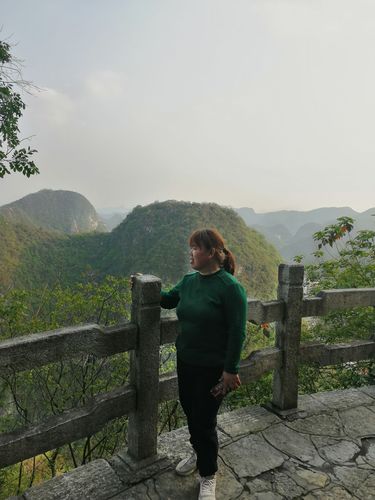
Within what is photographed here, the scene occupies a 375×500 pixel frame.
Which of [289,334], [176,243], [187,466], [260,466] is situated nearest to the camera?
[187,466]

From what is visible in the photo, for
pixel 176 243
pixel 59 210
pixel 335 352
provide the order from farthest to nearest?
pixel 59 210
pixel 176 243
pixel 335 352

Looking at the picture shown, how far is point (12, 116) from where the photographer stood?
7594 mm

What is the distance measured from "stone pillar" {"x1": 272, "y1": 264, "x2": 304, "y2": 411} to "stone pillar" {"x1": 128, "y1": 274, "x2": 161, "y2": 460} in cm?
133

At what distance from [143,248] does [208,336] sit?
73.0m

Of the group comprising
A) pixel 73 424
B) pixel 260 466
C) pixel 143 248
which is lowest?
pixel 260 466

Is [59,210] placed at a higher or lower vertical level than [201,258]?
higher

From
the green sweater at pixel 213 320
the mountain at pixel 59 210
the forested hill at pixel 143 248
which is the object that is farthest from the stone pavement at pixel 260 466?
the mountain at pixel 59 210

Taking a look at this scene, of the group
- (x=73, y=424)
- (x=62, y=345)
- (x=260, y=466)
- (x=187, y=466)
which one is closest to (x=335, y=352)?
(x=260, y=466)

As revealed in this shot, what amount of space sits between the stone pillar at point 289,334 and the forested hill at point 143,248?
5314 cm

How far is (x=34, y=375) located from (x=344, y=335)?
5893mm

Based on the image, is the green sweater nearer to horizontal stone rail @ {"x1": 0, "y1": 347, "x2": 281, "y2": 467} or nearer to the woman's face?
the woman's face

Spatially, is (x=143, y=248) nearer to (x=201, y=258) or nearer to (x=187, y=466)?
(x=187, y=466)

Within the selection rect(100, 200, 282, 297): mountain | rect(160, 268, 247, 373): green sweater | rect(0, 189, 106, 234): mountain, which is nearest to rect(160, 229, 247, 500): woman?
rect(160, 268, 247, 373): green sweater

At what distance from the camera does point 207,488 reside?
93.5 inches
